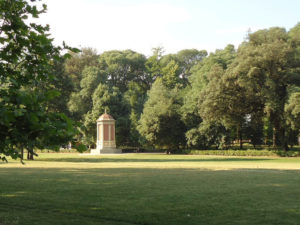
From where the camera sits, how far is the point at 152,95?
58781mm

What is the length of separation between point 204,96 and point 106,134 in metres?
19.6

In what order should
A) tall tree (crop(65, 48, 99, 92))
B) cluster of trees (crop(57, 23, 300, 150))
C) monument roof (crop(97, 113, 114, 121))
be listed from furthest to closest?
tall tree (crop(65, 48, 99, 92)), monument roof (crop(97, 113, 114, 121)), cluster of trees (crop(57, 23, 300, 150))

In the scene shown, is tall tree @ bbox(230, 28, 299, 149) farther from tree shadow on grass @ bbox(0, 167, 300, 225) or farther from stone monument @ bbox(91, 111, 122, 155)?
tree shadow on grass @ bbox(0, 167, 300, 225)

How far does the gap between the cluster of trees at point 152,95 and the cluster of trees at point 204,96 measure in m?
0.11

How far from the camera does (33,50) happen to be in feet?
22.9

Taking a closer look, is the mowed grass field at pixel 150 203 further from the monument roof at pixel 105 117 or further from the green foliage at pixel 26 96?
the monument roof at pixel 105 117

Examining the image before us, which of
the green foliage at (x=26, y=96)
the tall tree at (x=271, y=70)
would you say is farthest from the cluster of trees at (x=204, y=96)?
the green foliage at (x=26, y=96)

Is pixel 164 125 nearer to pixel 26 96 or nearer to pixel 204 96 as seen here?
pixel 204 96

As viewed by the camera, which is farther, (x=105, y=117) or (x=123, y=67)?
(x=123, y=67)

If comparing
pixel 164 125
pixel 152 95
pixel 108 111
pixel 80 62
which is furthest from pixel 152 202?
pixel 80 62

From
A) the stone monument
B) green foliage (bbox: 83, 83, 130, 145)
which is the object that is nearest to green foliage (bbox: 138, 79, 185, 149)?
the stone monument

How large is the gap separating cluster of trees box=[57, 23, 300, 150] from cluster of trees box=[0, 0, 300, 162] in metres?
0.11

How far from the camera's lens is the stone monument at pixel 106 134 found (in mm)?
58844

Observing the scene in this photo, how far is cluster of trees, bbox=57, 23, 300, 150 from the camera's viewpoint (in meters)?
41.2
